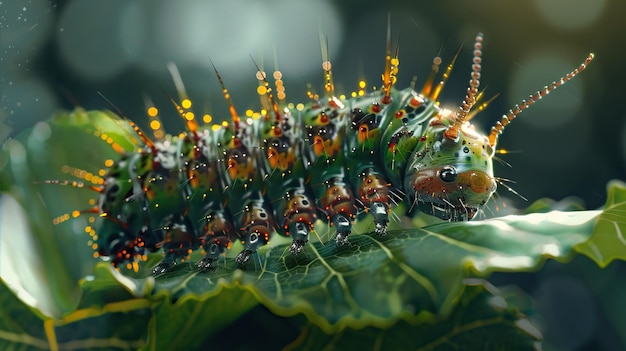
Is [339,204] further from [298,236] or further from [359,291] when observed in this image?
[359,291]

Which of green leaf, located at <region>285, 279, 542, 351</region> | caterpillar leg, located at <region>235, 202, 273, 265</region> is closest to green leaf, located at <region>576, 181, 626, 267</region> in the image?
green leaf, located at <region>285, 279, 542, 351</region>

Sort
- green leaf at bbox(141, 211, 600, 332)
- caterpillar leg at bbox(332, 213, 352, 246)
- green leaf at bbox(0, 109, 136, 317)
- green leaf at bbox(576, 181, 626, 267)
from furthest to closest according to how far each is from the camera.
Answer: caterpillar leg at bbox(332, 213, 352, 246)
green leaf at bbox(0, 109, 136, 317)
green leaf at bbox(576, 181, 626, 267)
green leaf at bbox(141, 211, 600, 332)

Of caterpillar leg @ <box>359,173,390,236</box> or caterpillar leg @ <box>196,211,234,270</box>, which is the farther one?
caterpillar leg @ <box>196,211,234,270</box>

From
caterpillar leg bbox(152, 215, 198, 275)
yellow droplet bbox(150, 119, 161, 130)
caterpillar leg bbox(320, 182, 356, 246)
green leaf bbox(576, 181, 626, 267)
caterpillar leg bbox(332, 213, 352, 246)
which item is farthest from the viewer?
yellow droplet bbox(150, 119, 161, 130)

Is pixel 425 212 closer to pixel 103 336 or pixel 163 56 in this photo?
pixel 103 336

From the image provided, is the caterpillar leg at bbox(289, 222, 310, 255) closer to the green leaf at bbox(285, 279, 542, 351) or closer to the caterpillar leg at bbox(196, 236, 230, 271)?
the caterpillar leg at bbox(196, 236, 230, 271)

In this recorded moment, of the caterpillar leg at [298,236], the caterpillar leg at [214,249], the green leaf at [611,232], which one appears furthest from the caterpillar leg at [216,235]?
the green leaf at [611,232]
